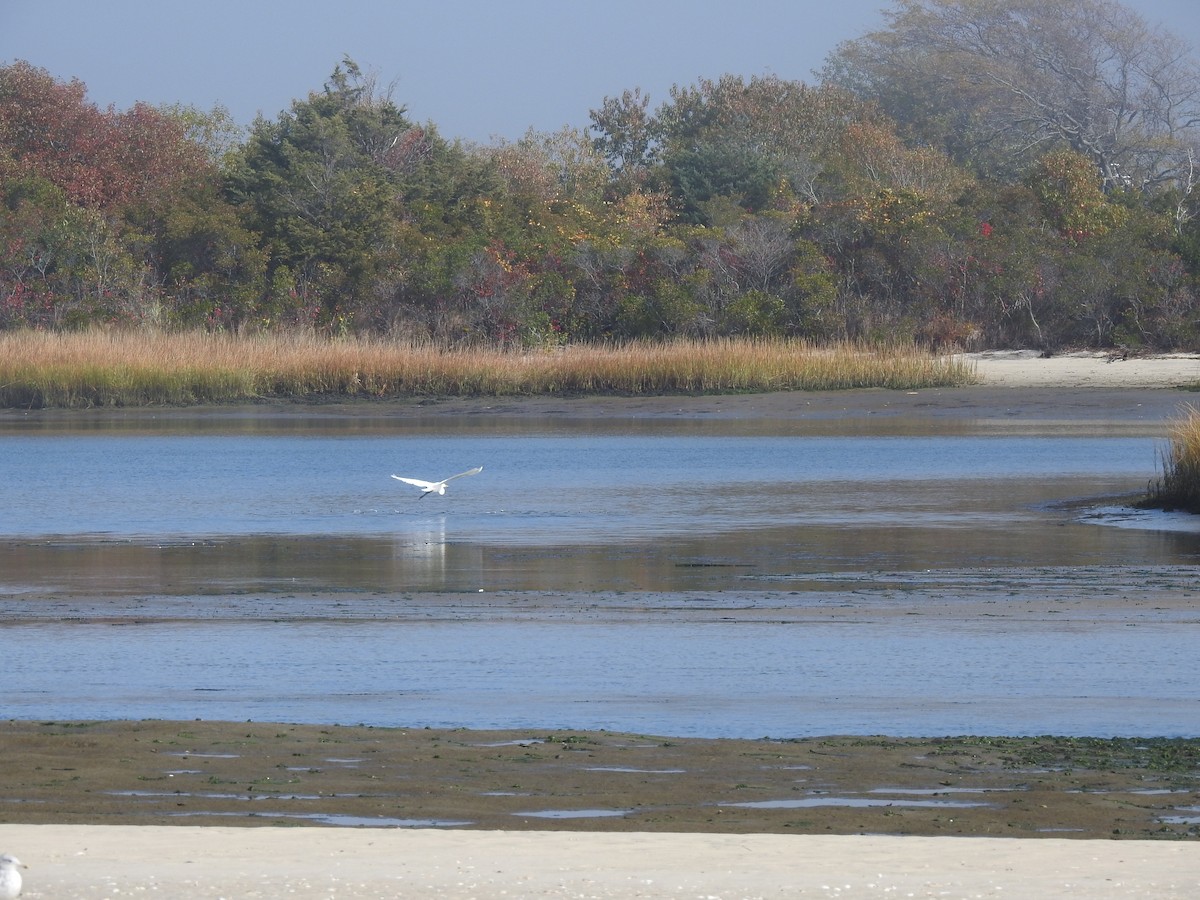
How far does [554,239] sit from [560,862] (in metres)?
43.9

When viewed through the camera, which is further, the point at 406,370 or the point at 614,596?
the point at 406,370

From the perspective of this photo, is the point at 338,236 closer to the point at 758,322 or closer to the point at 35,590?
the point at 758,322

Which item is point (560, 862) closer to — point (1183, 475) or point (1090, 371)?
point (1183, 475)

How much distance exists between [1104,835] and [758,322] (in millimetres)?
36599

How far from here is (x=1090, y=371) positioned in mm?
36250

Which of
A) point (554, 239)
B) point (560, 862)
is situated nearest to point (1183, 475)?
point (560, 862)

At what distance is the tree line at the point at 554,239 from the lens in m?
42.1

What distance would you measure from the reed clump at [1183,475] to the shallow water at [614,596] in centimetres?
53

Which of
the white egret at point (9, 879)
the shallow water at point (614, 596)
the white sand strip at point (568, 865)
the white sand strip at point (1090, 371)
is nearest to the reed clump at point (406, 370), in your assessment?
the white sand strip at point (1090, 371)

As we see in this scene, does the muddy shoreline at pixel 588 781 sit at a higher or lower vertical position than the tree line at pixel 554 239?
lower

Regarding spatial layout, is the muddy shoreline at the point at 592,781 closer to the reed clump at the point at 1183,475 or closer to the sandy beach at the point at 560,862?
the sandy beach at the point at 560,862

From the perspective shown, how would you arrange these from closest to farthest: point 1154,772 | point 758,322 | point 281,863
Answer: point 281,863, point 1154,772, point 758,322

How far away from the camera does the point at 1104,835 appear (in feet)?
19.1

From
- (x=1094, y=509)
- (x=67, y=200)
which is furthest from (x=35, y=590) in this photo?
(x=67, y=200)
